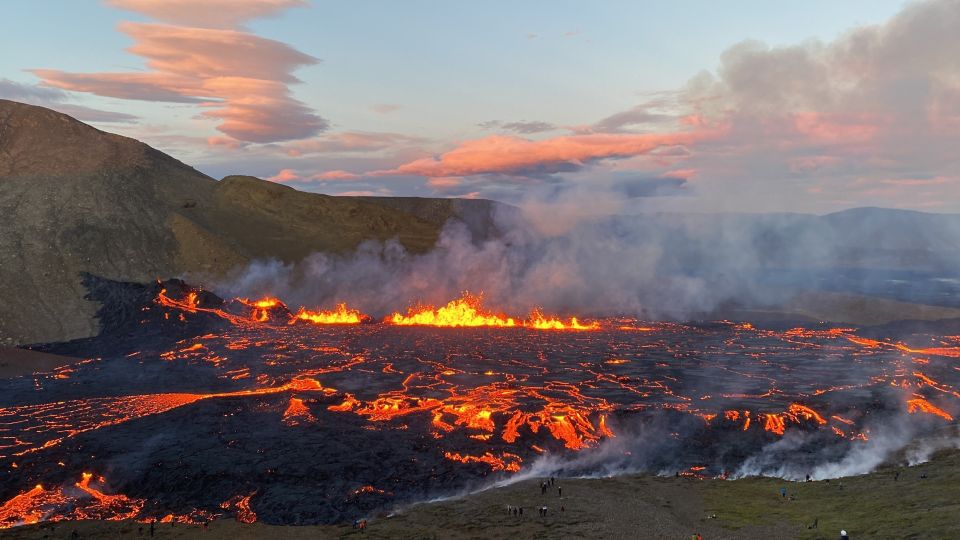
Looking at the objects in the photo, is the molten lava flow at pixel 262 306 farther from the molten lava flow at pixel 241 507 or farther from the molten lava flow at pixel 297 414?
the molten lava flow at pixel 241 507

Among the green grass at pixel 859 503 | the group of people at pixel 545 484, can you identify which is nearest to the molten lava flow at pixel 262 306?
the group of people at pixel 545 484

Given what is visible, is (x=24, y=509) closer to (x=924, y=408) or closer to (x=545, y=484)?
(x=545, y=484)

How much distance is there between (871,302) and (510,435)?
16101cm

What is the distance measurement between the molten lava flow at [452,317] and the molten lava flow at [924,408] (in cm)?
9997

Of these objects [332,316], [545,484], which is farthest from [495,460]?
[332,316]

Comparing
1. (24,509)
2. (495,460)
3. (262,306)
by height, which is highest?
(262,306)

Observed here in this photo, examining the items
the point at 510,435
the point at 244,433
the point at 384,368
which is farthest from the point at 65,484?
the point at 384,368

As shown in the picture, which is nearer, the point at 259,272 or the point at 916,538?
the point at 916,538

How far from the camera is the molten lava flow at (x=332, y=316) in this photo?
176625 mm

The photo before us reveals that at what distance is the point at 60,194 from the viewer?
185 meters

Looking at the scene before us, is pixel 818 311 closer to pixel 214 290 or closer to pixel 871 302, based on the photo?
pixel 871 302

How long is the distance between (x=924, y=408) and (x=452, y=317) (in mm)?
114143

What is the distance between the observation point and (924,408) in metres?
92.5

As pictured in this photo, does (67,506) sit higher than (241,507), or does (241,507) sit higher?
(67,506)
